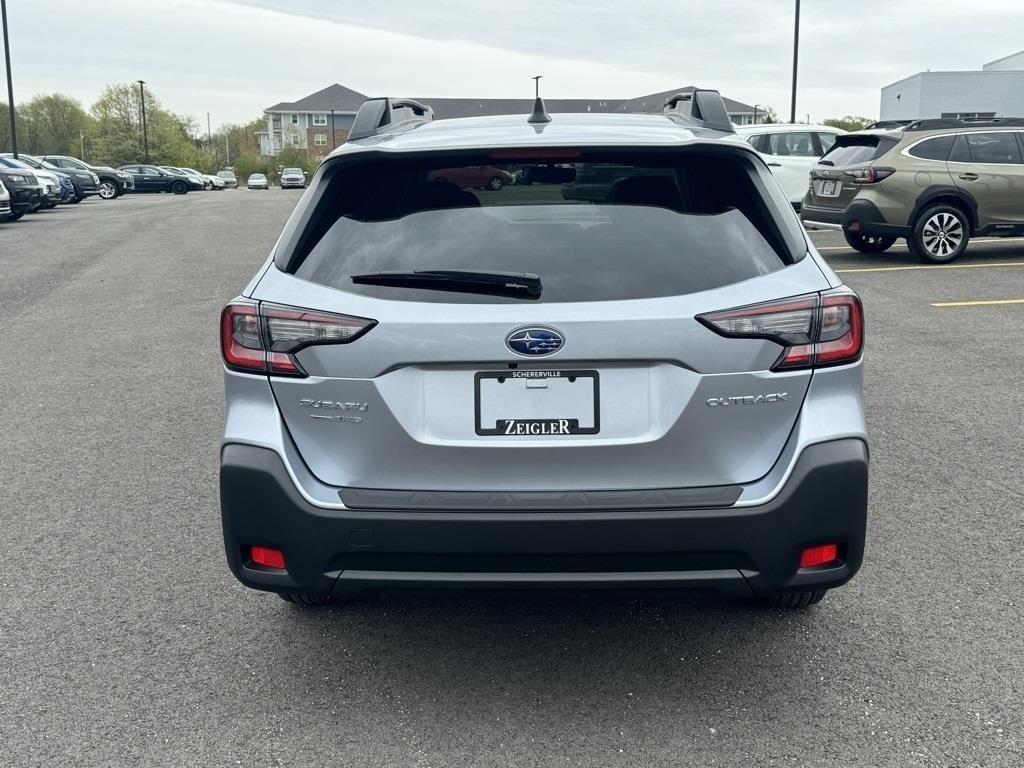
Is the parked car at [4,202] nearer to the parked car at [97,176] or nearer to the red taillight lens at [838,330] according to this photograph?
the parked car at [97,176]

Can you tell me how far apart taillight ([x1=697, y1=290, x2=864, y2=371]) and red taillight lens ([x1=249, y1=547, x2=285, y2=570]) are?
4.38ft

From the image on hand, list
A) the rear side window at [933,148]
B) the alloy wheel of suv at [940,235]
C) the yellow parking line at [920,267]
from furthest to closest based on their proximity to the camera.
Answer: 1. the alloy wheel of suv at [940,235]
2. the rear side window at [933,148]
3. the yellow parking line at [920,267]

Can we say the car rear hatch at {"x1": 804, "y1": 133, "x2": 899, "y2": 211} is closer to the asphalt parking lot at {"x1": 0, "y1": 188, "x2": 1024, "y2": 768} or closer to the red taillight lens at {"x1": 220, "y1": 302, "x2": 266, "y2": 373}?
the asphalt parking lot at {"x1": 0, "y1": 188, "x2": 1024, "y2": 768}

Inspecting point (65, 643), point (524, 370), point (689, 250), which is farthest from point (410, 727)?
point (689, 250)

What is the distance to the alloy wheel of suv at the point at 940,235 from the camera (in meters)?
14.5

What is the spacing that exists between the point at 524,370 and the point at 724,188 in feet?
2.80

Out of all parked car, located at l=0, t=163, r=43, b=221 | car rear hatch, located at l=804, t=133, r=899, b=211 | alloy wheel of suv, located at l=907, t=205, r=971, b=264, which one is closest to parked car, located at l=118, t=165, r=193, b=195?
parked car, located at l=0, t=163, r=43, b=221

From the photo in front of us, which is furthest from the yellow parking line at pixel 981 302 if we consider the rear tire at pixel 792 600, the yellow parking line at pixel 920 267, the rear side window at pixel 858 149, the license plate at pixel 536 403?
the license plate at pixel 536 403

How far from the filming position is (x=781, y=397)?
9.59ft

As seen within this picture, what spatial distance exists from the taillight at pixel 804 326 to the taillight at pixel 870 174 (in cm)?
1211

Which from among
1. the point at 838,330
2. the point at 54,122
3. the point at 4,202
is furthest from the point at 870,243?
the point at 54,122

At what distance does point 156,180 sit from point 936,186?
5337 centimetres

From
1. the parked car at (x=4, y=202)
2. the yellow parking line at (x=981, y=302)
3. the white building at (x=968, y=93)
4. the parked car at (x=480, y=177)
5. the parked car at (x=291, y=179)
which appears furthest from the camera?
the parked car at (x=291, y=179)

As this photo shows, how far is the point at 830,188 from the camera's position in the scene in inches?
587
